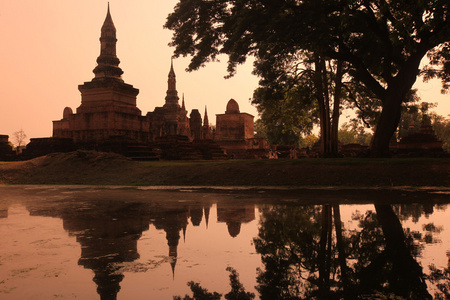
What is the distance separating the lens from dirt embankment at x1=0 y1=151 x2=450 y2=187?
10.2 meters

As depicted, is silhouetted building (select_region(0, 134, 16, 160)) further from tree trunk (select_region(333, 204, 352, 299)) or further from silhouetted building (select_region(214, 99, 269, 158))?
tree trunk (select_region(333, 204, 352, 299))

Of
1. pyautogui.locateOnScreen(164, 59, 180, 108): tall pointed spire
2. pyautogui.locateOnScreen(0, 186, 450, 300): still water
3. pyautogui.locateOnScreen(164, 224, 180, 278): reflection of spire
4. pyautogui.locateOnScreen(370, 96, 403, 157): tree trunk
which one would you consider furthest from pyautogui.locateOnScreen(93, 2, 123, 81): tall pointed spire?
pyautogui.locateOnScreen(164, 59, 180, 108): tall pointed spire

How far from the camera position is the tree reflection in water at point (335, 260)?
2361mm

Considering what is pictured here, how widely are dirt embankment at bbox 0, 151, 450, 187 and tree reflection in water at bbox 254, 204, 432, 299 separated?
231 inches

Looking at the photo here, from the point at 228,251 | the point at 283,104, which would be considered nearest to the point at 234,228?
the point at 228,251

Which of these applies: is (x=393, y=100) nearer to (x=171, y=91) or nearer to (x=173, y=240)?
(x=173, y=240)

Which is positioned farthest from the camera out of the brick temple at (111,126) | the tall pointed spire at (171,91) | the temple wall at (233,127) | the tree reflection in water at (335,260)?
the tall pointed spire at (171,91)

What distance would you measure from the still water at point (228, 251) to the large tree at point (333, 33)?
25.7ft

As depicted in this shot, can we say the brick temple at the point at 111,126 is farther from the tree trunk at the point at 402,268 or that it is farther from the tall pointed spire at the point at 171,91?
the tall pointed spire at the point at 171,91

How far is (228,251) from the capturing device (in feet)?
11.0

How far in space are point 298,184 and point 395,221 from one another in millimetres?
5743

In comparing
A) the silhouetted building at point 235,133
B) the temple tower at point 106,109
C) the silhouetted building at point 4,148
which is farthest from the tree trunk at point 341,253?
the silhouetted building at point 235,133

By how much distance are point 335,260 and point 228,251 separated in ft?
3.34

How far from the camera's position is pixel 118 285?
246 centimetres
